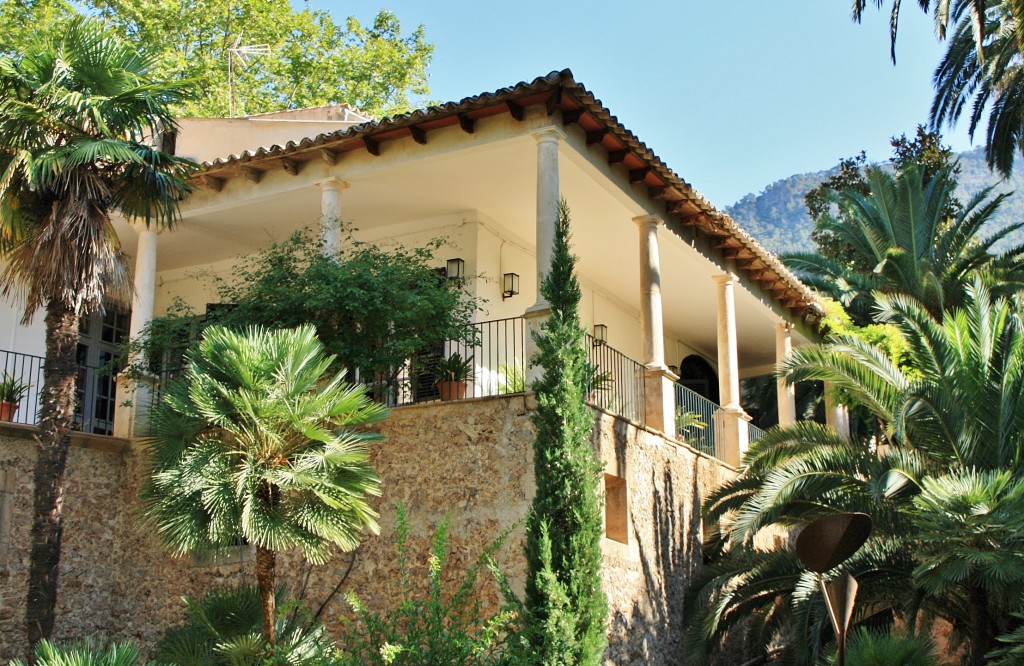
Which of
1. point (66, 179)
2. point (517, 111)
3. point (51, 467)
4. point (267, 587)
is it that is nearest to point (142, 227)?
point (66, 179)

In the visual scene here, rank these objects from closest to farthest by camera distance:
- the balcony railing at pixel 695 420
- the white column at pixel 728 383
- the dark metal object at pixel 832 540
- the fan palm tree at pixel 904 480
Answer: the dark metal object at pixel 832 540 → the fan palm tree at pixel 904 480 → the balcony railing at pixel 695 420 → the white column at pixel 728 383

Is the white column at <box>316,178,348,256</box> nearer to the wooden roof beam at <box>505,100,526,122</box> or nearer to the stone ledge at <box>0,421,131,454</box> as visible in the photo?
the wooden roof beam at <box>505,100,526,122</box>

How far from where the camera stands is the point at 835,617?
6457 millimetres

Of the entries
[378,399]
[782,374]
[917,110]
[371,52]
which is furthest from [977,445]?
[371,52]

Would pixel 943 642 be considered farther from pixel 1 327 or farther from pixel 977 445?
pixel 1 327

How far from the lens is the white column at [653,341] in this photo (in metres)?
14.2

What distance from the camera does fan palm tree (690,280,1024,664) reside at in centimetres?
1164

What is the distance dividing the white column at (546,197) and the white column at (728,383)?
5.34 metres

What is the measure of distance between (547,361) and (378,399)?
264 centimetres

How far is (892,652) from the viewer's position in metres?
11.0

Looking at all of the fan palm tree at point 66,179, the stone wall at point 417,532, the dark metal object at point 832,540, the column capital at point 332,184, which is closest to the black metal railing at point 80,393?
the stone wall at point 417,532

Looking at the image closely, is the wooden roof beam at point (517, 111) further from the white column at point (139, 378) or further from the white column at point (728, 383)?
the white column at point (728, 383)

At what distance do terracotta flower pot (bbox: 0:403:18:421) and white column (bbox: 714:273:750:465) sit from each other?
369 inches

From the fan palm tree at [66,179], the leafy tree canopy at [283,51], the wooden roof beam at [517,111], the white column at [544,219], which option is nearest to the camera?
the fan palm tree at [66,179]
